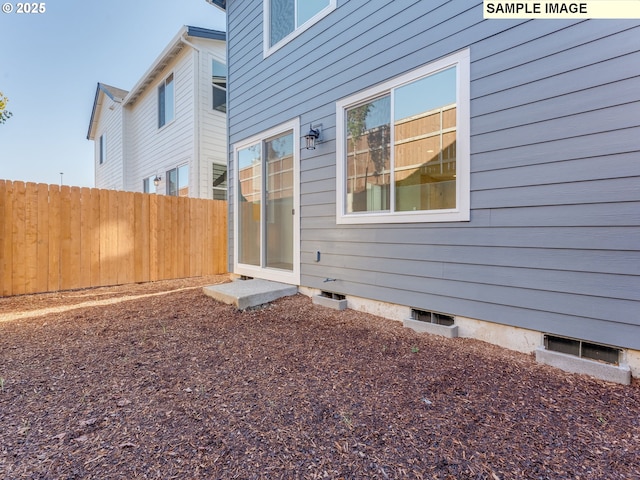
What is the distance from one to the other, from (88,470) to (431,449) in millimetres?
1564

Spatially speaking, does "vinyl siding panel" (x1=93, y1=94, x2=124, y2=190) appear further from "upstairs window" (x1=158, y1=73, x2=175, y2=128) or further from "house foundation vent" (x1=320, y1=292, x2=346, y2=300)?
"house foundation vent" (x1=320, y1=292, x2=346, y2=300)

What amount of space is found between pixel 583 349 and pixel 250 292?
138 inches

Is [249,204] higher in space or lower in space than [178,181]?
lower

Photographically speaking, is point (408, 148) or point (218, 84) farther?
point (218, 84)

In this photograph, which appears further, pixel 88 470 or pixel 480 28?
pixel 480 28

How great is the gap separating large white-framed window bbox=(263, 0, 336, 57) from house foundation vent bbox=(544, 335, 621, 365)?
4478 mm

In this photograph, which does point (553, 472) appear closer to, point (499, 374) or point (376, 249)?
point (499, 374)

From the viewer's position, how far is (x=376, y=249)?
3.62 m

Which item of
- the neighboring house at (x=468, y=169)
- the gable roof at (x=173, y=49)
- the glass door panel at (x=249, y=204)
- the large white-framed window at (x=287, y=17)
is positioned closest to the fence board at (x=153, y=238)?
the glass door panel at (x=249, y=204)

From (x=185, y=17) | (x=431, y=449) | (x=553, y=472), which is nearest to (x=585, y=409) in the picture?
(x=553, y=472)

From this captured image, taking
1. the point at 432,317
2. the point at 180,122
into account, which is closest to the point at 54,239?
the point at 180,122

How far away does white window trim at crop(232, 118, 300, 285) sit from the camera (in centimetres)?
460

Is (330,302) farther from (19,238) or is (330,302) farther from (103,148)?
(103,148)

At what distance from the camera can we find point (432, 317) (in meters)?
3.17
